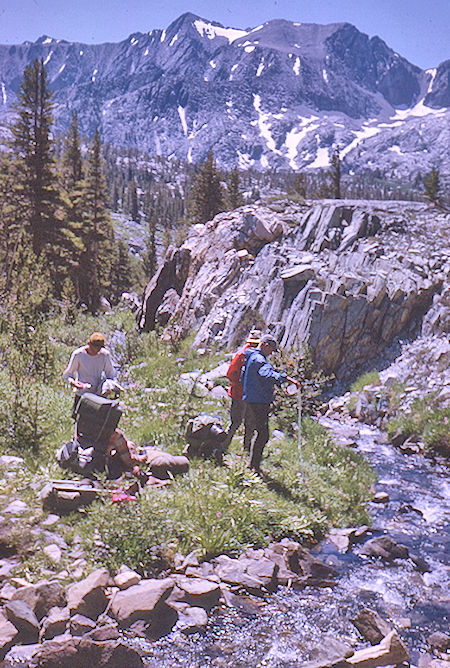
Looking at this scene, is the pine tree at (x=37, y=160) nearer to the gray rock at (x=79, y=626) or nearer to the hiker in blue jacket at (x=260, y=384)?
the hiker in blue jacket at (x=260, y=384)

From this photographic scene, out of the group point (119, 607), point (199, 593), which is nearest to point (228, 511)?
point (199, 593)

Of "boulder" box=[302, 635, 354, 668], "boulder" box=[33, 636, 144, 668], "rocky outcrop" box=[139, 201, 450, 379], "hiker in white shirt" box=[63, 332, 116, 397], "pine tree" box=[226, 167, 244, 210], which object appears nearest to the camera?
"boulder" box=[33, 636, 144, 668]

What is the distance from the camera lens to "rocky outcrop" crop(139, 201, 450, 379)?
1906cm

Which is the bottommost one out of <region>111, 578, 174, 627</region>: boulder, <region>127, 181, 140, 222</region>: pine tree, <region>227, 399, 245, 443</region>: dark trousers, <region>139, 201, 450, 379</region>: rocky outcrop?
<region>111, 578, 174, 627</region>: boulder

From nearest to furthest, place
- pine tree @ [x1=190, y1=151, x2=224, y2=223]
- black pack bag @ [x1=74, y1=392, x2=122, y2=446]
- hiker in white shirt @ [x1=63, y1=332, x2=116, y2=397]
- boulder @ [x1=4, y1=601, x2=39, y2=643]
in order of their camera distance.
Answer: boulder @ [x1=4, y1=601, x2=39, y2=643], black pack bag @ [x1=74, y1=392, x2=122, y2=446], hiker in white shirt @ [x1=63, y1=332, x2=116, y2=397], pine tree @ [x1=190, y1=151, x2=224, y2=223]

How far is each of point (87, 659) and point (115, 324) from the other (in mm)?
27042

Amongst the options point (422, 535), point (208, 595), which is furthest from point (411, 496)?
point (208, 595)

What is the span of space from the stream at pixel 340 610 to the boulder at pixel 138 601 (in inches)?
11.5

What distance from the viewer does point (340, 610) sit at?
20.2 feet

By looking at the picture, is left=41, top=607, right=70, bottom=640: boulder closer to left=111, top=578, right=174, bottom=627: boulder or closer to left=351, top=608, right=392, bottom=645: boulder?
left=111, top=578, right=174, bottom=627: boulder

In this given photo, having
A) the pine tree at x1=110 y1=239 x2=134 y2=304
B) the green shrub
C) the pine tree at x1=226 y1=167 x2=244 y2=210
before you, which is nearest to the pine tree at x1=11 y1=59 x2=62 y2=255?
the pine tree at x1=226 y1=167 x2=244 y2=210

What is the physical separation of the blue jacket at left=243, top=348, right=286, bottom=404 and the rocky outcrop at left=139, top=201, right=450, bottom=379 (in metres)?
6.21

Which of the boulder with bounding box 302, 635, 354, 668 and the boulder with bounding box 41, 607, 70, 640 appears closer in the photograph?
the boulder with bounding box 41, 607, 70, 640

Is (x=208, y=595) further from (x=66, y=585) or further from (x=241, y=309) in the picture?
(x=241, y=309)
